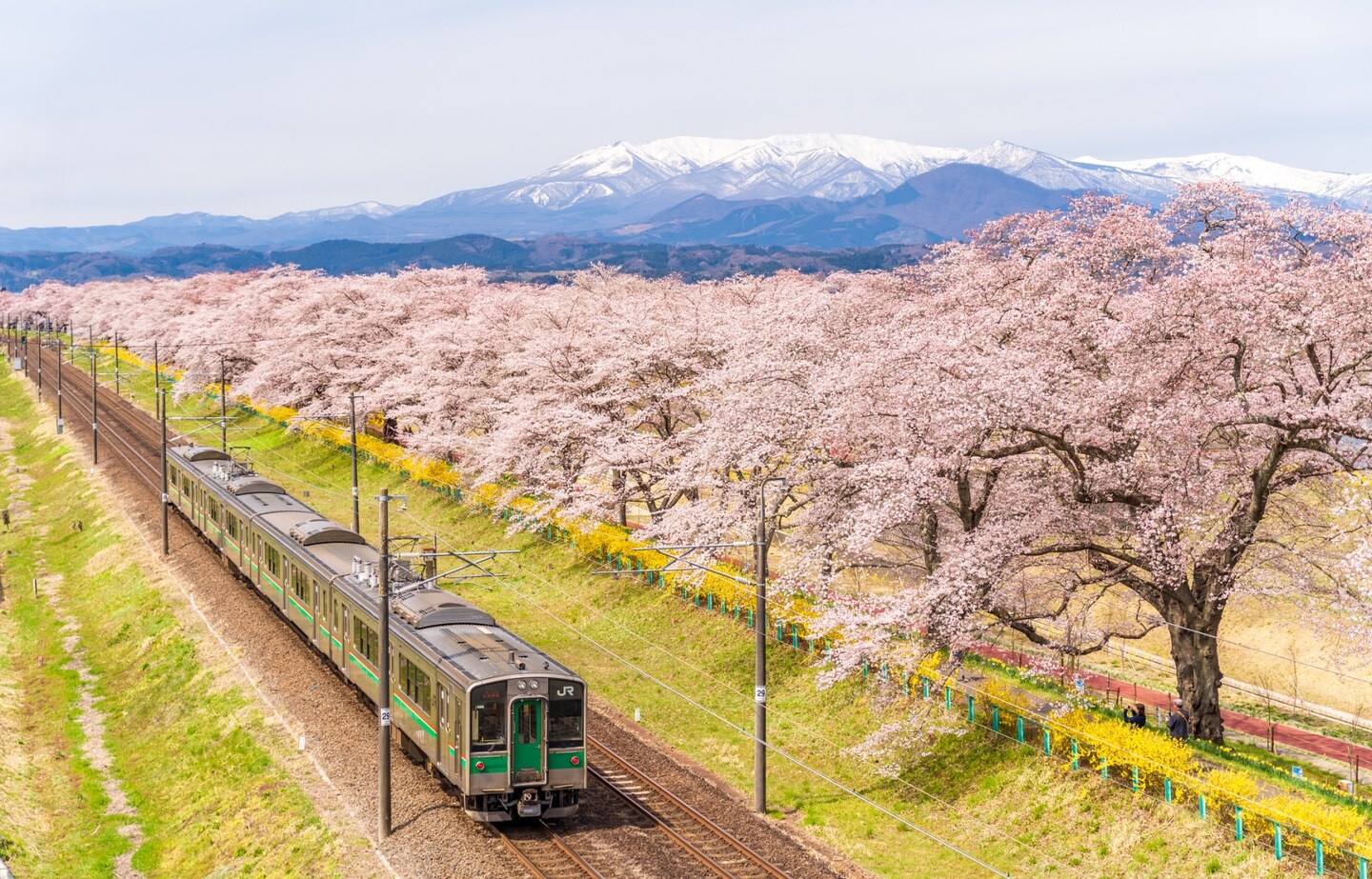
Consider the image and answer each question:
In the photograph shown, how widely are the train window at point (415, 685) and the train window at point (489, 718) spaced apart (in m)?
1.94

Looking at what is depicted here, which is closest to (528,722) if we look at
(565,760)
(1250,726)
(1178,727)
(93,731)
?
(565,760)

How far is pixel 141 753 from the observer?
2692cm

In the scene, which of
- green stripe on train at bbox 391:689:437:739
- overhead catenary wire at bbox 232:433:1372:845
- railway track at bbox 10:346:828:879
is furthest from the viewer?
green stripe on train at bbox 391:689:437:739

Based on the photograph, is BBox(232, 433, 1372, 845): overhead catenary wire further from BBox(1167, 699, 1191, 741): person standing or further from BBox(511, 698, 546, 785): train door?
BBox(511, 698, 546, 785): train door

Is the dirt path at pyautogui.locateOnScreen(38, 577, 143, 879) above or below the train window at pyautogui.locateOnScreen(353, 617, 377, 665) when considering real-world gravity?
below

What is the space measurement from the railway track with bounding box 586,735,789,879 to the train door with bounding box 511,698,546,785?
2.59 m

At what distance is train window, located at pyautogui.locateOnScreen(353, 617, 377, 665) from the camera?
77.4ft

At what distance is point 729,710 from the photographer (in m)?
27.8

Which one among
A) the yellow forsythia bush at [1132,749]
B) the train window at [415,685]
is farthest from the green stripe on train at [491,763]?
the yellow forsythia bush at [1132,749]

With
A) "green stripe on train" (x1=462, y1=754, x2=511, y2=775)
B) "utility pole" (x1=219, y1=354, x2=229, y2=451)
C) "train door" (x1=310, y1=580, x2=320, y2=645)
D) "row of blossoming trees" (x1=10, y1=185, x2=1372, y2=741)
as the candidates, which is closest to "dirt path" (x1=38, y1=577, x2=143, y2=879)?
"train door" (x1=310, y1=580, x2=320, y2=645)

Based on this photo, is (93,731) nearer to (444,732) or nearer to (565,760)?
(444,732)

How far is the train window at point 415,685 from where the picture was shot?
20.7 metres

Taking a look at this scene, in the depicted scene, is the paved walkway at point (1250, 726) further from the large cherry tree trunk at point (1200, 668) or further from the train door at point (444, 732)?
the train door at point (444, 732)

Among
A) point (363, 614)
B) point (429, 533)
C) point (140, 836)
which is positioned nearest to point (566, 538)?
point (429, 533)
